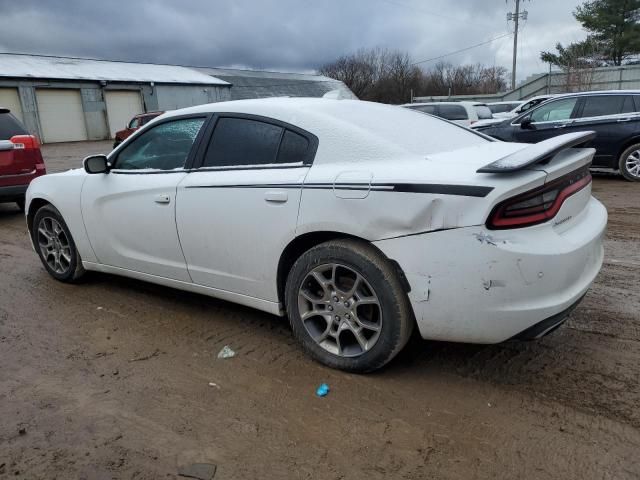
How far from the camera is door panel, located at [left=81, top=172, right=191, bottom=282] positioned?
365 cm

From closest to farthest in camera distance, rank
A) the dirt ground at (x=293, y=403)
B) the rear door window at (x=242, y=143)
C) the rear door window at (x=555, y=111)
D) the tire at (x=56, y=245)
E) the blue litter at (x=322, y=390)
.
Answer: the dirt ground at (x=293, y=403) → the blue litter at (x=322, y=390) → the rear door window at (x=242, y=143) → the tire at (x=56, y=245) → the rear door window at (x=555, y=111)

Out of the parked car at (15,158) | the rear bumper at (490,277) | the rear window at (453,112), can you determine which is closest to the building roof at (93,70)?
the parked car at (15,158)

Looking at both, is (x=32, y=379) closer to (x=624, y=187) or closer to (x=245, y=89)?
(x=624, y=187)

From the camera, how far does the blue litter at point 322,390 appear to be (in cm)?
281

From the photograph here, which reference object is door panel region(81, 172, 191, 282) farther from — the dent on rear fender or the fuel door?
the dent on rear fender

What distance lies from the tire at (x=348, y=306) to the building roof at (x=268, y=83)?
121 ft

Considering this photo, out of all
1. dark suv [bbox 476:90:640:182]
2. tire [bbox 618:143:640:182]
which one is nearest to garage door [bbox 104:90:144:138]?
dark suv [bbox 476:90:640:182]

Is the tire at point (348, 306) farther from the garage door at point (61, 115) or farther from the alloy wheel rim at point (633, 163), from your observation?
the garage door at point (61, 115)

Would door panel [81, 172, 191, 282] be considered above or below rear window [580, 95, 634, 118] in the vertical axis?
below

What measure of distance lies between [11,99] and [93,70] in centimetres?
683

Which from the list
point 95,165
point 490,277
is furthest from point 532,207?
point 95,165

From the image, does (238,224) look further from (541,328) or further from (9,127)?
(9,127)

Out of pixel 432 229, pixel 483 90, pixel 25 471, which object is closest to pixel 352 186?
pixel 432 229

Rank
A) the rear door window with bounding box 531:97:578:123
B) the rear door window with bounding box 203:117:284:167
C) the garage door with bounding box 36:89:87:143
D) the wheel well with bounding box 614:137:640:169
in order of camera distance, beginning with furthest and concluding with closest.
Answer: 1. the garage door with bounding box 36:89:87:143
2. the rear door window with bounding box 531:97:578:123
3. the wheel well with bounding box 614:137:640:169
4. the rear door window with bounding box 203:117:284:167
